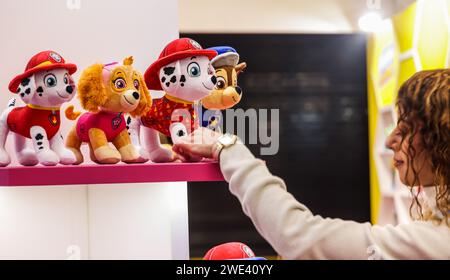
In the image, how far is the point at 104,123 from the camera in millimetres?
789

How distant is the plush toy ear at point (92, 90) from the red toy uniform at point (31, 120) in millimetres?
58

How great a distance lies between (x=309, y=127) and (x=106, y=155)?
2.06m

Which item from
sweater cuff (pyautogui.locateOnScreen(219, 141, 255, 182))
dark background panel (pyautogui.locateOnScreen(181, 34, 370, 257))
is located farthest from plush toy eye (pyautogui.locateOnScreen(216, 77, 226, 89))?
dark background panel (pyautogui.locateOnScreen(181, 34, 370, 257))

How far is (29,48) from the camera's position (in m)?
0.91

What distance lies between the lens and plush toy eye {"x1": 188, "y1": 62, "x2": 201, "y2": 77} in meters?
0.77

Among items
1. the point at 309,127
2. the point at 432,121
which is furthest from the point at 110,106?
the point at 309,127

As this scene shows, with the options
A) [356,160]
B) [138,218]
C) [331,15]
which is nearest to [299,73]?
[331,15]

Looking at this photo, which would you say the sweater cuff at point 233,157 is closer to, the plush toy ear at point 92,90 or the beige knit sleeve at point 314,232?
the beige knit sleeve at point 314,232

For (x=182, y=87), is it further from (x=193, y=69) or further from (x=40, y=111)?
(x=40, y=111)

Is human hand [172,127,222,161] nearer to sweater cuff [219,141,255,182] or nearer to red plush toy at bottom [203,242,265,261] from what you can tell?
sweater cuff [219,141,255,182]

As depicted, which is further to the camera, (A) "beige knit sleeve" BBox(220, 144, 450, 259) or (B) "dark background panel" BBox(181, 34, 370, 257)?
(B) "dark background panel" BBox(181, 34, 370, 257)

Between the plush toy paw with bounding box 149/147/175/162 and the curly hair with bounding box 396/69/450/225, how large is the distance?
13.7 inches
